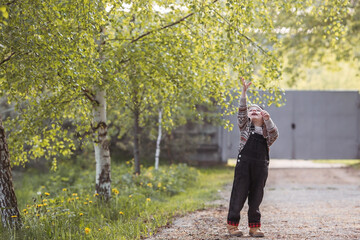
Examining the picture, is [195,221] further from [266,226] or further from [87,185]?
[87,185]

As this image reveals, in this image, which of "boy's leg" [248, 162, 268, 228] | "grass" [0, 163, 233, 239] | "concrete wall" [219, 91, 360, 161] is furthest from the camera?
"concrete wall" [219, 91, 360, 161]

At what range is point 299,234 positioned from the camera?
16.9 ft

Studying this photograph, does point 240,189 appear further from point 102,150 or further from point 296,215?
point 102,150

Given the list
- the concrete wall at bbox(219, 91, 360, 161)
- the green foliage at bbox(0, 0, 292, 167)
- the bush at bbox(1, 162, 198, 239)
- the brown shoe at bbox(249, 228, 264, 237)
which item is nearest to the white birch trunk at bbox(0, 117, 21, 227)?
the bush at bbox(1, 162, 198, 239)

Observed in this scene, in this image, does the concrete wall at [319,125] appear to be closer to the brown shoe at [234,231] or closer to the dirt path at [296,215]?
the dirt path at [296,215]

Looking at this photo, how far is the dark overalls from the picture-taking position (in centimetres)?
490

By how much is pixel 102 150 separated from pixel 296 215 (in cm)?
346

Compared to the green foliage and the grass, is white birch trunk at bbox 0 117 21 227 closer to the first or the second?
the grass

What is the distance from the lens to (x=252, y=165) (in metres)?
4.89

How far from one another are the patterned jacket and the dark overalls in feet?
0.20

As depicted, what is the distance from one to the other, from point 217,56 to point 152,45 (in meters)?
1.07

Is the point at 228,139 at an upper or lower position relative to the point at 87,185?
upper

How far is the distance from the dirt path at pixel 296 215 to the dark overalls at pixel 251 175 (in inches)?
12.5

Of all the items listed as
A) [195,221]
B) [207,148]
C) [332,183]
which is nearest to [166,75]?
[195,221]
